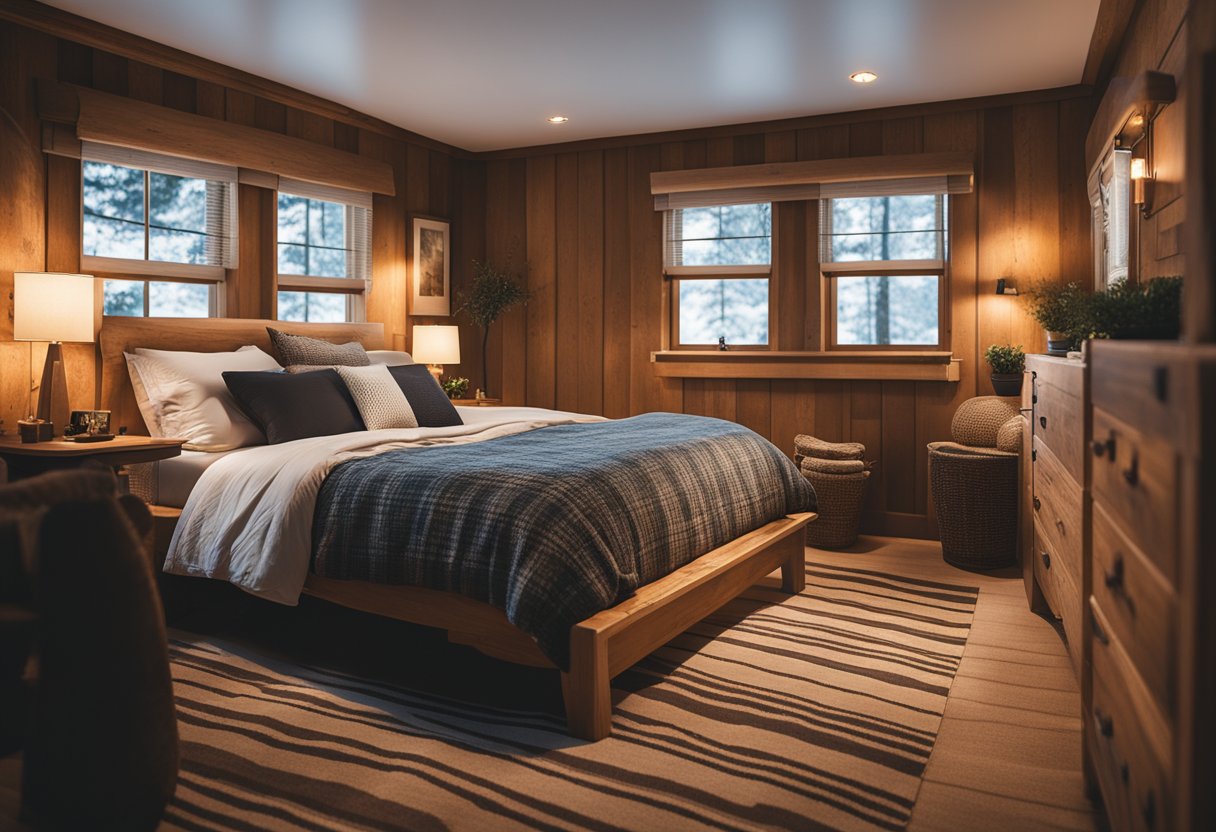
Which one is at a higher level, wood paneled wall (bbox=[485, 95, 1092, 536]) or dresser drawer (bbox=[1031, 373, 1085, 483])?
wood paneled wall (bbox=[485, 95, 1092, 536])

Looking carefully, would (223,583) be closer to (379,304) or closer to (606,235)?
(379,304)

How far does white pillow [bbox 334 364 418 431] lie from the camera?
3984 mm

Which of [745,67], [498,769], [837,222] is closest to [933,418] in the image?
[837,222]

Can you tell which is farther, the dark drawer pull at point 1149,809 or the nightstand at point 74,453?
the nightstand at point 74,453

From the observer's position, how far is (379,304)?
5758mm

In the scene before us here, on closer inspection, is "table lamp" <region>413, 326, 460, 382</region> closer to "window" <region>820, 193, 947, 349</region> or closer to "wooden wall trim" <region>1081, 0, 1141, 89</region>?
"window" <region>820, 193, 947, 349</region>

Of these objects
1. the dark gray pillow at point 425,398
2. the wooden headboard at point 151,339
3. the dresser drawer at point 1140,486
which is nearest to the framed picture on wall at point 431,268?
the wooden headboard at point 151,339

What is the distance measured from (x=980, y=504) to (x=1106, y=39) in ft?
7.23

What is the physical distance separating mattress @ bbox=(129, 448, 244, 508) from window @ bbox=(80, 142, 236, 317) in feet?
3.29

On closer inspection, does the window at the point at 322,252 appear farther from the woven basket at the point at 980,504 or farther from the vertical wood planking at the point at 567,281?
the woven basket at the point at 980,504

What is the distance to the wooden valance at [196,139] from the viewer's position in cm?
390

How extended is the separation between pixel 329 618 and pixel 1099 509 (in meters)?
2.79

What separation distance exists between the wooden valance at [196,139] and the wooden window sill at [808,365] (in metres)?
2.18

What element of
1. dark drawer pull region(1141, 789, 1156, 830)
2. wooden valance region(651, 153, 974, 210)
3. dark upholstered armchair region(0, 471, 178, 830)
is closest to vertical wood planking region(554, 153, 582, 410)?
wooden valance region(651, 153, 974, 210)
